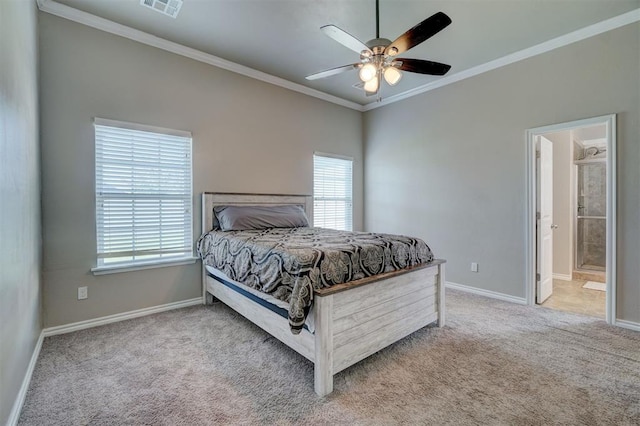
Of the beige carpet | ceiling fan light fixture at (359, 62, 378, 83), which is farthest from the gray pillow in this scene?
ceiling fan light fixture at (359, 62, 378, 83)

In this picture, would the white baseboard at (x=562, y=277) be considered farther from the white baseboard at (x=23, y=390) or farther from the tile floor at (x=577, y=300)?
the white baseboard at (x=23, y=390)

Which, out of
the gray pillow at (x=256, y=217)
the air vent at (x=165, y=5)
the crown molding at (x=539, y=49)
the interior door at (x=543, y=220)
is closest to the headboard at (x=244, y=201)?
the gray pillow at (x=256, y=217)

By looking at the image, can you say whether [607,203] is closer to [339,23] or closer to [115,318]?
[339,23]

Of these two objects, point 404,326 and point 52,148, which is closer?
point 404,326

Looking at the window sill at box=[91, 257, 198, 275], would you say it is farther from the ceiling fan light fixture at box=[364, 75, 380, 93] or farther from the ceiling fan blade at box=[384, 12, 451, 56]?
the ceiling fan blade at box=[384, 12, 451, 56]

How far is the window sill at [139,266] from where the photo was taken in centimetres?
284

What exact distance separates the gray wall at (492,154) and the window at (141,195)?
3.14 metres

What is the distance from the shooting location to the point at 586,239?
5.36m

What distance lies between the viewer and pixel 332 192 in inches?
194

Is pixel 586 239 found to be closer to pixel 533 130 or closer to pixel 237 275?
pixel 533 130

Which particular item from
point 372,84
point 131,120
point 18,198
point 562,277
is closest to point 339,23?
point 372,84

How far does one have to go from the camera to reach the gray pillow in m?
3.30

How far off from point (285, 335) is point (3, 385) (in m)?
1.46

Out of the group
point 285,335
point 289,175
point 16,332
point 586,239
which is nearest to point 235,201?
point 289,175
